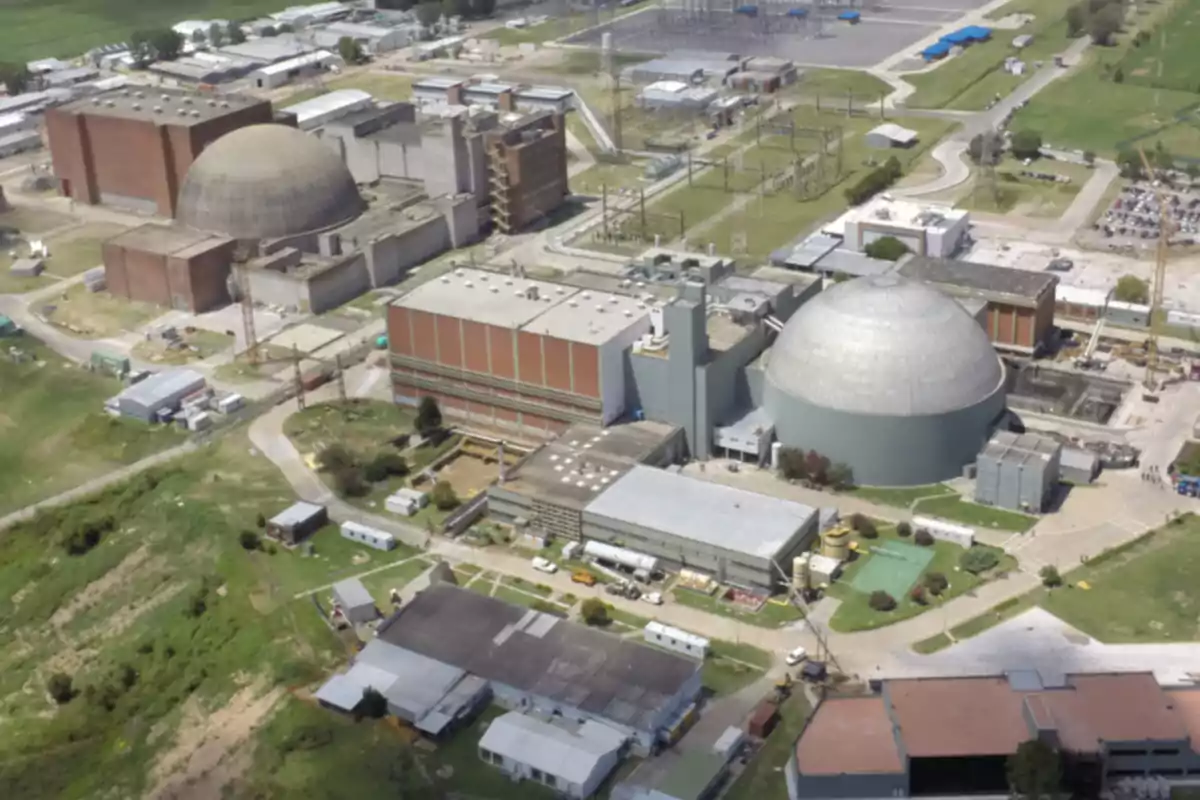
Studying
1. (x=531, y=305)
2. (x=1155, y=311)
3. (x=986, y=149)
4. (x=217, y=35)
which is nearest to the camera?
(x=531, y=305)

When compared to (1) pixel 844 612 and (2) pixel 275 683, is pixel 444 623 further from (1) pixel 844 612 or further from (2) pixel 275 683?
(1) pixel 844 612

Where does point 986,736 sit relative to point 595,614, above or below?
above

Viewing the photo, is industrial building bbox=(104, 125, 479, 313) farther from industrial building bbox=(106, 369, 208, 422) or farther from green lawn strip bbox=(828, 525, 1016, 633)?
green lawn strip bbox=(828, 525, 1016, 633)

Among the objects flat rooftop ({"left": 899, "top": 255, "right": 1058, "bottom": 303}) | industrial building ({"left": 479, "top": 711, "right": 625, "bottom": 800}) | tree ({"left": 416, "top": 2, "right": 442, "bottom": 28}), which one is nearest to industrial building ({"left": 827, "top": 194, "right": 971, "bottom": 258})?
flat rooftop ({"left": 899, "top": 255, "right": 1058, "bottom": 303})

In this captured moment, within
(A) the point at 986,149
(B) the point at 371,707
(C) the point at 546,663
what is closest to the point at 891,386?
(C) the point at 546,663

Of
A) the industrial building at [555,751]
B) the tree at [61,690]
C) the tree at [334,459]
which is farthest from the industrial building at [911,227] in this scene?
the tree at [61,690]

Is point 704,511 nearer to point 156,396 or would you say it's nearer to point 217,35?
point 156,396

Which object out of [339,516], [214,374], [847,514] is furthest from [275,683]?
[214,374]
